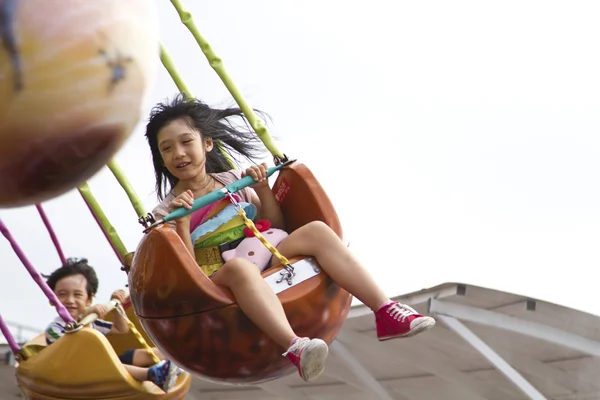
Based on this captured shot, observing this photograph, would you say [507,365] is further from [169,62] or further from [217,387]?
[169,62]

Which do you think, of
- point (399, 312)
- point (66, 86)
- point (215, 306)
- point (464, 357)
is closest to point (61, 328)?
Result: point (215, 306)

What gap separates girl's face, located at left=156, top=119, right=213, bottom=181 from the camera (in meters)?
3.34

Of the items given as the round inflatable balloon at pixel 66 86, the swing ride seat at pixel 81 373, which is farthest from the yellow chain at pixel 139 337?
the round inflatable balloon at pixel 66 86

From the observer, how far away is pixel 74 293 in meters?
5.12

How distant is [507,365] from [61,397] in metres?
3.04

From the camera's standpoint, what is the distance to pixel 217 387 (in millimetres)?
8250

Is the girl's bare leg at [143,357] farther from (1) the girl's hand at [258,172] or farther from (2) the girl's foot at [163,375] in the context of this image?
(1) the girl's hand at [258,172]

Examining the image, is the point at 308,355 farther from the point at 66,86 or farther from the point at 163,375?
the point at 163,375

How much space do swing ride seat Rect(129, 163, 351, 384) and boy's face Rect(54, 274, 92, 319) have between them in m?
2.01

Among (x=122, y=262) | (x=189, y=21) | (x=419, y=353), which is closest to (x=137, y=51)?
(x=189, y=21)

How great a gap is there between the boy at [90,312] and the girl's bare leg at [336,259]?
1.27m

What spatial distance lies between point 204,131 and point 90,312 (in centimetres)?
135

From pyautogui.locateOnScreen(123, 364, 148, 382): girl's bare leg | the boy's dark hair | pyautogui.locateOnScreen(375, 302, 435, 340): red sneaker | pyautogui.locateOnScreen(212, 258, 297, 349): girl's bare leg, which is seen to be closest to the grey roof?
the boy's dark hair

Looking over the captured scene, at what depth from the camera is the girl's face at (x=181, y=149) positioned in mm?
3338
